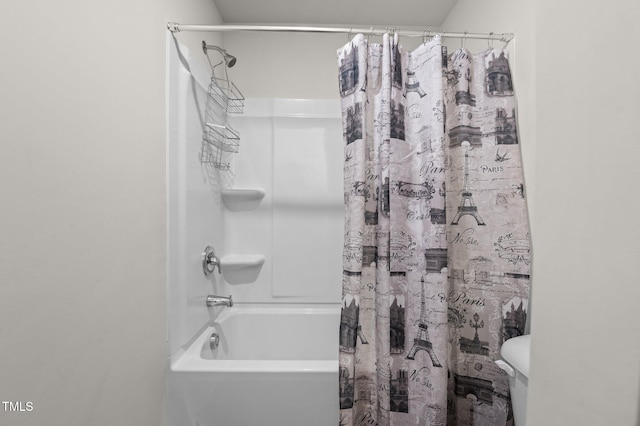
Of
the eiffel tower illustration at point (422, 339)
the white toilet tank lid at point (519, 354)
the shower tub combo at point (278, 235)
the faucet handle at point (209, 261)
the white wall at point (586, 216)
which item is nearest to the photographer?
the white wall at point (586, 216)

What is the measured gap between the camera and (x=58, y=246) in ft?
2.57

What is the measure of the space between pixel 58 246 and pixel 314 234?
1534 mm

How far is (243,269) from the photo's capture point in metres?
2.16

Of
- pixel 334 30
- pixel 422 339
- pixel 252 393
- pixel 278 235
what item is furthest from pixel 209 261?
pixel 334 30

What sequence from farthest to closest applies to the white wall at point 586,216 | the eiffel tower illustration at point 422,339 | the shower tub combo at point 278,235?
1. the shower tub combo at point 278,235
2. the eiffel tower illustration at point 422,339
3. the white wall at point 586,216

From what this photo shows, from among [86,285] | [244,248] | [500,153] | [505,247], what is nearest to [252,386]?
[86,285]

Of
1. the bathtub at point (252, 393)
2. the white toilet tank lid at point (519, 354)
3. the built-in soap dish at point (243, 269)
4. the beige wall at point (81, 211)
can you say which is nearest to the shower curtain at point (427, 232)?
the bathtub at point (252, 393)

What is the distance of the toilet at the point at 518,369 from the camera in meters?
0.95

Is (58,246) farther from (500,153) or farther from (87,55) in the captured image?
(500,153)

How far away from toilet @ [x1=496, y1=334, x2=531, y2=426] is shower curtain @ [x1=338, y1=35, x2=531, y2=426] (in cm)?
25

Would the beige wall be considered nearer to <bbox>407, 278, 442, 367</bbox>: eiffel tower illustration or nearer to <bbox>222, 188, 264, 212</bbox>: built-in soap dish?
<bbox>222, 188, 264, 212</bbox>: built-in soap dish

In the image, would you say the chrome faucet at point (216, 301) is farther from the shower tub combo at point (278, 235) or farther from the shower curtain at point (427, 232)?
the shower curtain at point (427, 232)

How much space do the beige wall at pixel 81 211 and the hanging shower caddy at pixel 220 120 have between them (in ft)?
1.58

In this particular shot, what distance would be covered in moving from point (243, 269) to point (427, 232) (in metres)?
1.34
